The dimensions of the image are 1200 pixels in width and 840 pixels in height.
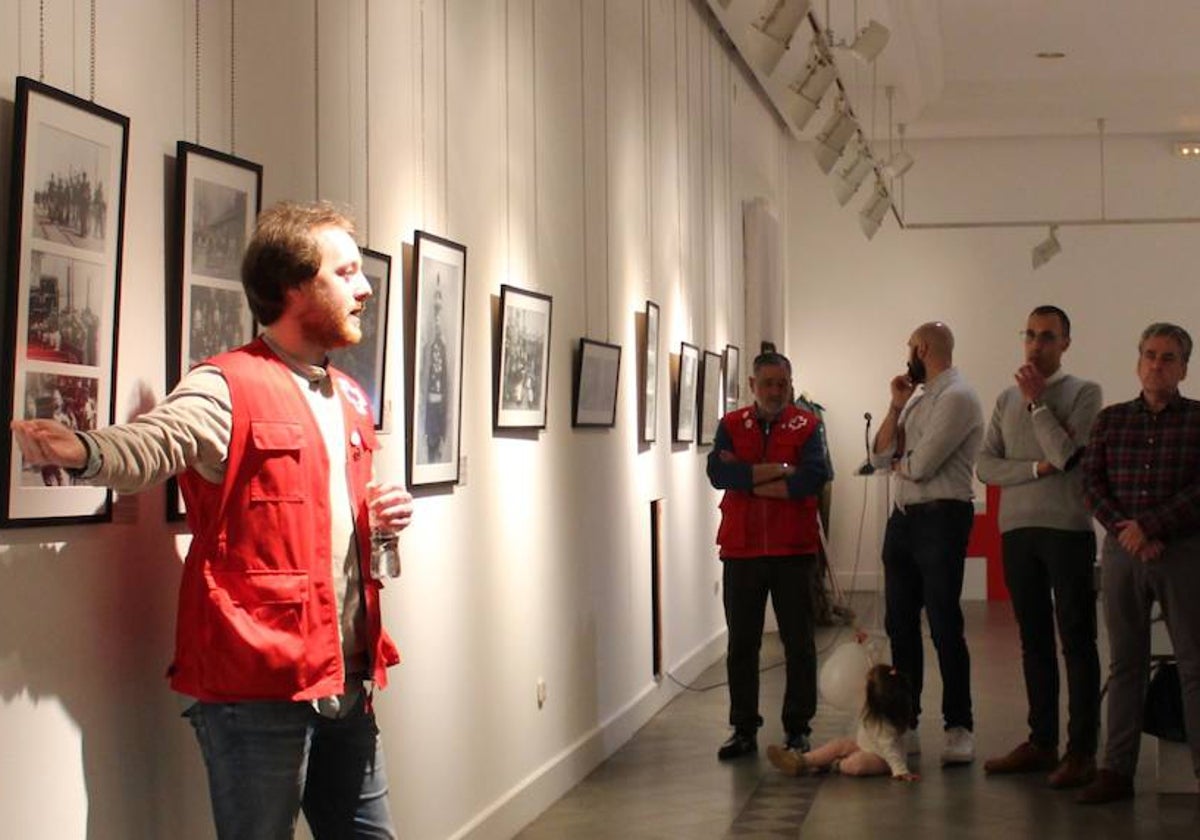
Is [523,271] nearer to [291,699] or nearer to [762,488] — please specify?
[762,488]

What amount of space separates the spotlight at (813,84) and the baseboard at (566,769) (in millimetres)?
3027

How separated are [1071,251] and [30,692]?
47.2 ft

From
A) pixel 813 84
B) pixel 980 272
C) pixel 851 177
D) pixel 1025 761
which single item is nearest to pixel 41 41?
pixel 1025 761

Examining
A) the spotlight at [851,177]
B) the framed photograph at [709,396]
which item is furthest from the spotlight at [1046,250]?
the framed photograph at [709,396]

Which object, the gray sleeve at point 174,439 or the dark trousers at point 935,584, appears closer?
the gray sleeve at point 174,439

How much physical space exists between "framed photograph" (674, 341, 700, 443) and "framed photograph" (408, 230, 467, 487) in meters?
4.22

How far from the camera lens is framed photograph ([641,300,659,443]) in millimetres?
8648

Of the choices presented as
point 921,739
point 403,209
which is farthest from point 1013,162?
point 403,209

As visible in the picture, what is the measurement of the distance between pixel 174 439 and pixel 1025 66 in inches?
493

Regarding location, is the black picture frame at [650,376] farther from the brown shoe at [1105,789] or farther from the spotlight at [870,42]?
the brown shoe at [1105,789]

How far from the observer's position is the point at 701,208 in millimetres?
10625

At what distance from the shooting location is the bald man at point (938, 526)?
704 centimetres

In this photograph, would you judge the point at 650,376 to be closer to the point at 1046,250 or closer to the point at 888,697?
the point at 888,697

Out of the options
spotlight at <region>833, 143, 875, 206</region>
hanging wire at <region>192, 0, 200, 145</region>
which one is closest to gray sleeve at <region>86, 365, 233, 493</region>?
hanging wire at <region>192, 0, 200, 145</region>
